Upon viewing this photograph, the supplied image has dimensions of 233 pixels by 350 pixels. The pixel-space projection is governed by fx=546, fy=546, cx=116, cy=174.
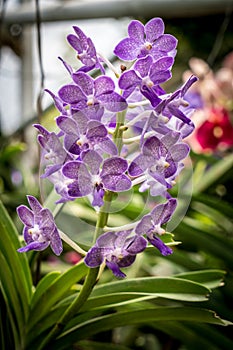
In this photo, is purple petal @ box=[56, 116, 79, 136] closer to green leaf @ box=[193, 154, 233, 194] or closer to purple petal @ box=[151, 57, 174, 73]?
purple petal @ box=[151, 57, 174, 73]

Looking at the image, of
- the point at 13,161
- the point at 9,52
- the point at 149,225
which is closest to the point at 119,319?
the point at 149,225

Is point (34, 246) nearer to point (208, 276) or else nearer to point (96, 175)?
point (96, 175)

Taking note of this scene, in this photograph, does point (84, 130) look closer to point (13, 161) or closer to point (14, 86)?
point (13, 161)

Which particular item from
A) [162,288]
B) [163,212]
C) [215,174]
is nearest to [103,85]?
[163,212]

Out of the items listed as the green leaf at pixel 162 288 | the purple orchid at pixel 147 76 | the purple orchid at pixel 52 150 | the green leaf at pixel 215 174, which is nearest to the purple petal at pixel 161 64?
the purple orchid at pixel 147 76

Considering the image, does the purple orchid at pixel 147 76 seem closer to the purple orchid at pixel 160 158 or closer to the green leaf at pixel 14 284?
the purple orchid at pixel 160 158

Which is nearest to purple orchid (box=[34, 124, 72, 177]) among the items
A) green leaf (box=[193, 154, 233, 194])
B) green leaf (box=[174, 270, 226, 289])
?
green leaf (box=[174, 270, 226, 289])
